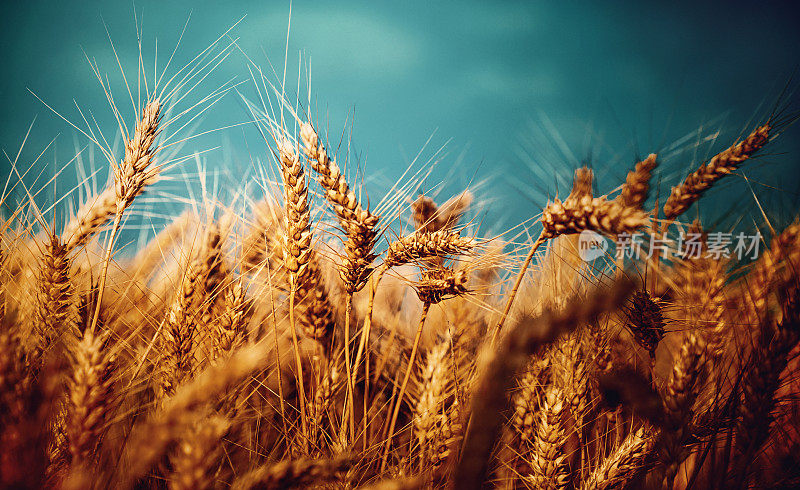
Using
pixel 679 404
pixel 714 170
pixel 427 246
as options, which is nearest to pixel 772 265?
pixel 714 170

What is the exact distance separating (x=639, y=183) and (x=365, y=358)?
0.73 m

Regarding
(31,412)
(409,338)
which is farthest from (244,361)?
(409,338)

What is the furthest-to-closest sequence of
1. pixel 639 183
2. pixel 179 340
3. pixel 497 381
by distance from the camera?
pixel 639 183 < pixel 179 340 < pixel 497 381

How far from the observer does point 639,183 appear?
85 cm

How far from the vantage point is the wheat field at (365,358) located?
0.39m

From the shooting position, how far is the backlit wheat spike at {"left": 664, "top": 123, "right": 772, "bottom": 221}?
0.73 meters

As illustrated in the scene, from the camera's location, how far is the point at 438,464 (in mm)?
635

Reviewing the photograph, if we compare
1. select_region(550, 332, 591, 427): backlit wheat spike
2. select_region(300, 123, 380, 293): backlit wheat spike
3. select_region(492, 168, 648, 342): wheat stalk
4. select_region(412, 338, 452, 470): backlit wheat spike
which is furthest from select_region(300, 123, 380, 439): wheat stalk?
select_region(550, 332, 591, 427): backlit wheat spike

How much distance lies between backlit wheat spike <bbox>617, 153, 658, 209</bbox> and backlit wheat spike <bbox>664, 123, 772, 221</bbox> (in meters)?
0.07

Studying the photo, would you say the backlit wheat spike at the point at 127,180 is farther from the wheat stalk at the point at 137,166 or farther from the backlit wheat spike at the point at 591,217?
the backlit wheat spike at the point at 591,217

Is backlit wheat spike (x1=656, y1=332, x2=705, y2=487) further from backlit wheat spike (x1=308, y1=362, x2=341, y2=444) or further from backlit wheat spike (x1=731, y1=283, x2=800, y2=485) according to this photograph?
backlit wheat spike (x1=308, y1=362, x2=341, y2=444)

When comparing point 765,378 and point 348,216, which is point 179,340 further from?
point 765,378

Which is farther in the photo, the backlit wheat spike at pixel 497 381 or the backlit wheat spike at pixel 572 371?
the backlit wheat spike at pixel 572 371

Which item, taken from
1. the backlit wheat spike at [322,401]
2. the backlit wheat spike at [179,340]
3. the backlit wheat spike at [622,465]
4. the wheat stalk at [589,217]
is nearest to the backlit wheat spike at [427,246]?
the wheat stalk at [589,217]
